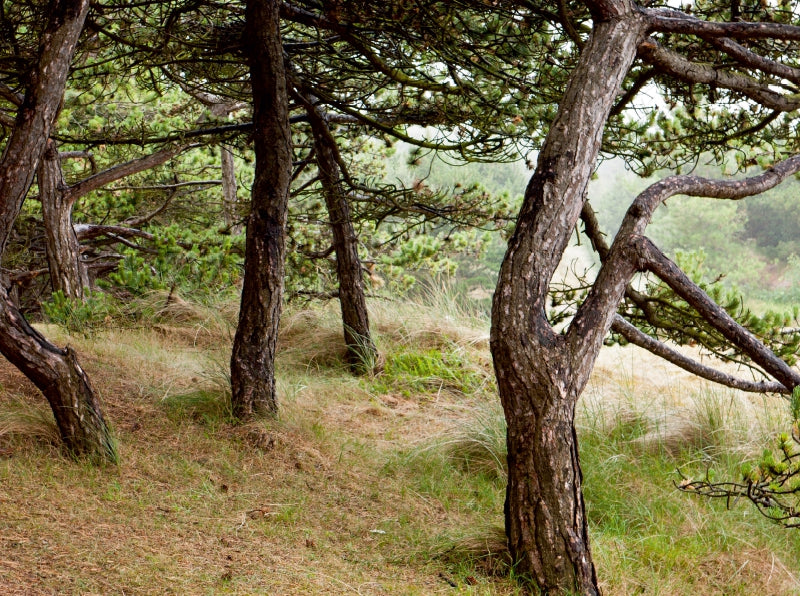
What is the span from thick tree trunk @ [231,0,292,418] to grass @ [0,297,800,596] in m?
0.26

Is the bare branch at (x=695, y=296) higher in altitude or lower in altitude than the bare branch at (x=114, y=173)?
lower

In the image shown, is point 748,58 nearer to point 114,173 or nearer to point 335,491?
point 335,491

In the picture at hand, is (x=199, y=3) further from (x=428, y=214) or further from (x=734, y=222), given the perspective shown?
(x=734, y=222)

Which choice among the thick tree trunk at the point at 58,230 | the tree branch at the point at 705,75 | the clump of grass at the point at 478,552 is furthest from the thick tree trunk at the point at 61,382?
the thick tree trunk at the point at 58,230

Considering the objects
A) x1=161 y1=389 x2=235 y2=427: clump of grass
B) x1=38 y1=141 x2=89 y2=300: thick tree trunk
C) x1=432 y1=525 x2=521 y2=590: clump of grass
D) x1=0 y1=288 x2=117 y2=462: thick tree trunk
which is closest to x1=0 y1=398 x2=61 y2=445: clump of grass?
x1=0 y1=288 x2=117 y2=462: thick tree trunk

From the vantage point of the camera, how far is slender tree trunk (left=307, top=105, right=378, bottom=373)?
6574mm

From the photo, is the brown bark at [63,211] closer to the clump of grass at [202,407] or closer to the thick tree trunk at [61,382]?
the clump of grass at [202,407]

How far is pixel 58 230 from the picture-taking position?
793 centimetres

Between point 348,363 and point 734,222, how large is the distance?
31.4 meters

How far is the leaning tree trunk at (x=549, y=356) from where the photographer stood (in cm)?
302

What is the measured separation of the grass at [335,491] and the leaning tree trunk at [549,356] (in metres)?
0.28

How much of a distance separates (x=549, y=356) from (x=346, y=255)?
13.8 ft

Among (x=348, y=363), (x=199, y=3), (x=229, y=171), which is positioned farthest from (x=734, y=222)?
(x=199, y=3)

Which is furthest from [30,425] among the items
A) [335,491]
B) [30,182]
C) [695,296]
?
[695,296]
